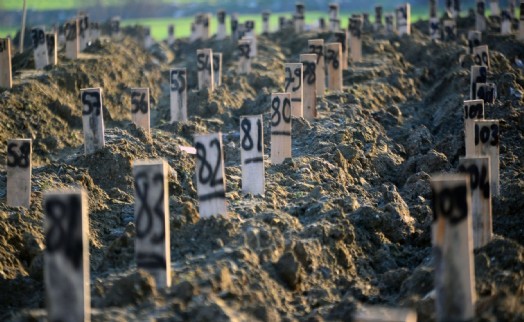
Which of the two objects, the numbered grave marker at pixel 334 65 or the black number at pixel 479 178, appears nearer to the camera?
the black number at pixel 479 178

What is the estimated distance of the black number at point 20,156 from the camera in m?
11.7

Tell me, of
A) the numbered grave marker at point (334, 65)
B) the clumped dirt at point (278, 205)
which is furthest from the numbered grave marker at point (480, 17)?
the numbered grave marker at point (334, 65)

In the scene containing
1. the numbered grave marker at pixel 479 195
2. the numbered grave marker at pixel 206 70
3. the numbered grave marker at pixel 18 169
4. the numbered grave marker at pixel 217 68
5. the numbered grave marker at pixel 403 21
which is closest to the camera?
the numbered grave marker at pixel 479 195

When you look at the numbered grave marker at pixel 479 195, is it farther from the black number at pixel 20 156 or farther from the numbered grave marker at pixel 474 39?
the numbered grave marker at pixel 474 39

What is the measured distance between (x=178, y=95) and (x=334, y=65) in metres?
3.54

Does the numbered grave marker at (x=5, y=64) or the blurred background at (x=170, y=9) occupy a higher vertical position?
the blurred background at (x=170, y=9)

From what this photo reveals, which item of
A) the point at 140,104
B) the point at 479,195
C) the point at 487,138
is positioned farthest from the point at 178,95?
the point at 479,195

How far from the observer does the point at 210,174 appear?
33.6ft

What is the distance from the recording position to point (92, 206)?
12.3 m

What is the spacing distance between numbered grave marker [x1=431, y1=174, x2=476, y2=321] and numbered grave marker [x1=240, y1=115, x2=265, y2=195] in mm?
4217

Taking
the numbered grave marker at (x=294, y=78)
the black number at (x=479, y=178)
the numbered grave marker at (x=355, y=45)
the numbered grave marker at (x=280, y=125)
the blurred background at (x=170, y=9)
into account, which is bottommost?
the black number at (x=479, y=178)

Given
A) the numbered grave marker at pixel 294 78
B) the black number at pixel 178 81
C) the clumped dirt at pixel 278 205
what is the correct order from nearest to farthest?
1. the clumped dirt at pixel 278 205
2. the numbered grave marker at pixel 294 78
3. the black number at pixel 178 81

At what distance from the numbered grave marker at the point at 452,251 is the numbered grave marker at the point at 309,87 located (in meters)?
8.79

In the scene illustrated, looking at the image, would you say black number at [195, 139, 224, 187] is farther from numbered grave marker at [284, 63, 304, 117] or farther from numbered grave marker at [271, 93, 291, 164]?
numbered grave marker at [284, 63, 304, 117]
